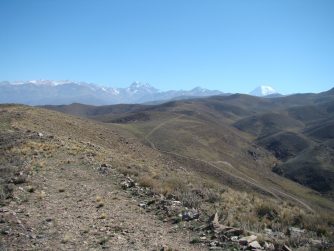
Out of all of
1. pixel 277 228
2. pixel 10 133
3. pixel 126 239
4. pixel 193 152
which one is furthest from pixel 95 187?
pixel 193 152

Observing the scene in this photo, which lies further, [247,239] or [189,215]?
[189,215]

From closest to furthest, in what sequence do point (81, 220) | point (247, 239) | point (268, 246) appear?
point (268, 246)
point (247, 239)
point (81, 220)

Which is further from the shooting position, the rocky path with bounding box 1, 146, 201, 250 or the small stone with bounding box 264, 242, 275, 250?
the rocky path with bounding box 1, 146, 201, 250

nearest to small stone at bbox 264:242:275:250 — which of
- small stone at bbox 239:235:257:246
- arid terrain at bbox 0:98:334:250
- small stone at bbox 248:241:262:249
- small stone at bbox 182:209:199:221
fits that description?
arid terrain at bbox 0:98:334:250

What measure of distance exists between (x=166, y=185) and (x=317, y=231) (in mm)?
7567

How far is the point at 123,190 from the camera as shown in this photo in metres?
18.1

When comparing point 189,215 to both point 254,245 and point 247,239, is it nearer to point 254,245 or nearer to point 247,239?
point 247,239

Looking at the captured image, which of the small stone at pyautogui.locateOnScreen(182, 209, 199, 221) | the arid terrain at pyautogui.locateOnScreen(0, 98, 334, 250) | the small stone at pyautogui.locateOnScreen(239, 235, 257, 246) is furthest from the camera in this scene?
the small stone at pyautogui.locateOnScreen(182, 209, 199, 221)

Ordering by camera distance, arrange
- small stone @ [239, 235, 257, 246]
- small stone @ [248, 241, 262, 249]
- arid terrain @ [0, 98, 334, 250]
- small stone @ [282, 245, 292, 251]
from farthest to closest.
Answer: arid terrain @ [0, 98, 334, 250]
small stone @ [239, 235, 257, 246]
small stone @ [248, 241, 262, 249]
small stone @ [282, 245, 292, 251]

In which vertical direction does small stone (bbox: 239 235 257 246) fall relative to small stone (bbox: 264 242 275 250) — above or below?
above

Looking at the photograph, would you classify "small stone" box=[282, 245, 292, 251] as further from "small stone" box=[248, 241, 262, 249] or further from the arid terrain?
"small stone" box=[248, 241, 262, 249]

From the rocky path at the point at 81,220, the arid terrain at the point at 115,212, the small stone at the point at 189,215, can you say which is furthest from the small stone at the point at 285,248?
the small stone at the point at 189,215

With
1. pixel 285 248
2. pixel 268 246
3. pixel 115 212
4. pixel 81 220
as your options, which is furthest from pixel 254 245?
pixel 81 220

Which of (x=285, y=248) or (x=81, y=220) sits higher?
(x=81, y=220)
